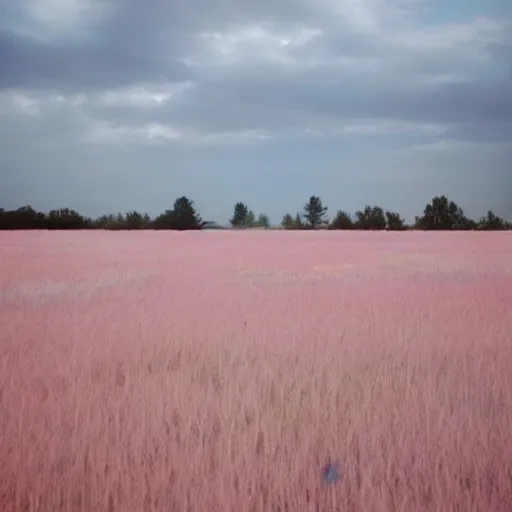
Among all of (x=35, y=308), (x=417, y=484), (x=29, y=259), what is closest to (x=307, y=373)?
(x=417, y=484)

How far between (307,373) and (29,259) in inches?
218

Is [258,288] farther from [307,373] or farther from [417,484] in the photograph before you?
[417,484]

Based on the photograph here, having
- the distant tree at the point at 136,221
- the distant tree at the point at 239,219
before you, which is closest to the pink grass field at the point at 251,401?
the distant tree at the point at 136,221

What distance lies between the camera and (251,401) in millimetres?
2393

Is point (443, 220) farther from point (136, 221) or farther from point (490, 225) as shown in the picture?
point (136, 221)

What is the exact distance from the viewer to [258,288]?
18.6 feet

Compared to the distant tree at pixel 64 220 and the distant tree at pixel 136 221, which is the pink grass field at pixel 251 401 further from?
the distant tree at pixel 136 221

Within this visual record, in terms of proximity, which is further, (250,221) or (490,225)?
(250,221)

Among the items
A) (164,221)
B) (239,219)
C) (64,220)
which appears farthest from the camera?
(239,219)

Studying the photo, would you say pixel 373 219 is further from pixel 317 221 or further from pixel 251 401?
pixel 251 401

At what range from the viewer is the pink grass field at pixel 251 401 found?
1.77 meters

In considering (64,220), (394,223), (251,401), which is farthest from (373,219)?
(251,401)

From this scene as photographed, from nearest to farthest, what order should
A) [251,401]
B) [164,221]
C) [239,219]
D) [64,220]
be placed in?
1. [251,401]
2. [64,220]
3. [164,221]
4. [239,219]

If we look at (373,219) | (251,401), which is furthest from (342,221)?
(251,401)
